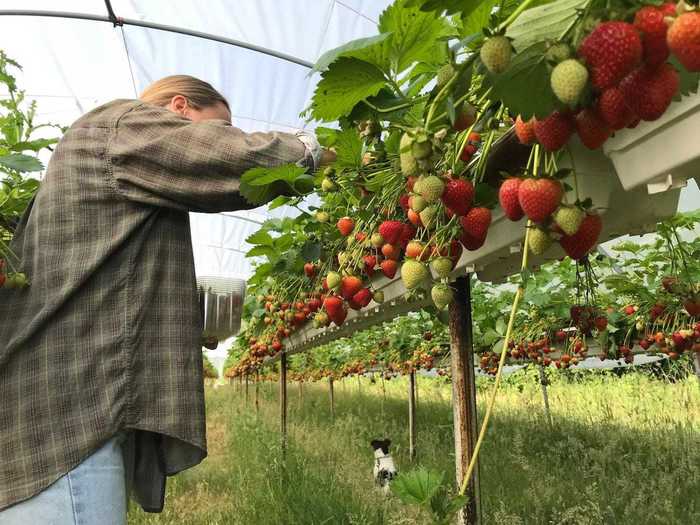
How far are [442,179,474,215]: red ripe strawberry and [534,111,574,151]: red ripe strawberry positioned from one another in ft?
0.83

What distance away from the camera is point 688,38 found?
48 centimetres

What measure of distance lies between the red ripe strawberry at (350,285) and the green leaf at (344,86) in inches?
25.5

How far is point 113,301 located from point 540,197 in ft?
3.72

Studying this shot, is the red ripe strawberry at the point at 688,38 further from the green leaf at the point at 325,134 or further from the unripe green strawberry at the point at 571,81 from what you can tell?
the green leaf at the point at 325,134

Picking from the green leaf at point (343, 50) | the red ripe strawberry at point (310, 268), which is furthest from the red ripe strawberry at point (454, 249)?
the red ripe strawberry at point (310, 268)

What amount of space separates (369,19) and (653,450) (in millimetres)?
4441

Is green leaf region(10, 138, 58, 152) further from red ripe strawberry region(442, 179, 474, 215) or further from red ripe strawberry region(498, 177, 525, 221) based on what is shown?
red ripe strawberry region(498, 177, 525, 221)

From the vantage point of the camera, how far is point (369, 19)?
4934 millimetres

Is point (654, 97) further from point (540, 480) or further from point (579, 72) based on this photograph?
point (540, 480)

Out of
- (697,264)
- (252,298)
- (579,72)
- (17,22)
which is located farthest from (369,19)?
(579,72)

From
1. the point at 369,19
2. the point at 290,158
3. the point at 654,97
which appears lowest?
the point at 654,97

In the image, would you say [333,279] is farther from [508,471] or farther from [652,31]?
[508,471]

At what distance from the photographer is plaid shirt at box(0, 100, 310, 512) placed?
4.52ft

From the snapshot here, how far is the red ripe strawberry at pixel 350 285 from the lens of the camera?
5.64ft
